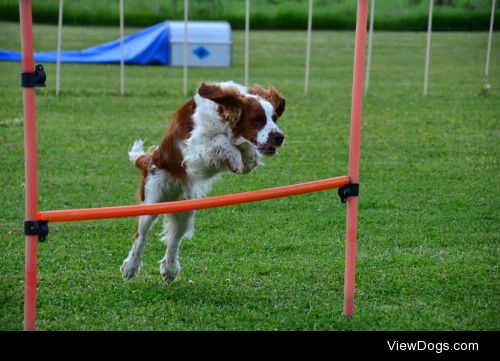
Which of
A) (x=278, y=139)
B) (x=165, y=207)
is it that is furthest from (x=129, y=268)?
(x=278, y=139)

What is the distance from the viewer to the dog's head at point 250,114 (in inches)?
215

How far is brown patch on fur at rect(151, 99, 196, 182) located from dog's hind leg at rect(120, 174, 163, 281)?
0.13m

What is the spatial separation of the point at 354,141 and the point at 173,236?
185 cm

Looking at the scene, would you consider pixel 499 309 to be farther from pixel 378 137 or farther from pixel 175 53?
pixel 175 53

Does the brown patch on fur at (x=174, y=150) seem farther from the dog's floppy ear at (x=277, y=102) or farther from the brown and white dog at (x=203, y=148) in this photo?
the dog's floppy ear at (x=277, y=102)

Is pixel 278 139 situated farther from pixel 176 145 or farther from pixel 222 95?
pixel 176 145

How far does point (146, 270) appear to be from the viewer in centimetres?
662

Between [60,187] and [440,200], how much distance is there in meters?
4.35

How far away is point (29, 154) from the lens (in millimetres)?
4730

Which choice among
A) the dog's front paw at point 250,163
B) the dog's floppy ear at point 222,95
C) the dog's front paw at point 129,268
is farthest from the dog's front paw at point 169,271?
the dog's floppy ear at point 222,95

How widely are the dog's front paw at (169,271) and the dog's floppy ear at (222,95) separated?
1384 millimetres

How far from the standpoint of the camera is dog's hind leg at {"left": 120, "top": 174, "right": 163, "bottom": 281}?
20.0 ft

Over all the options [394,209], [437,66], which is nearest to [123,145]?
[394,209]

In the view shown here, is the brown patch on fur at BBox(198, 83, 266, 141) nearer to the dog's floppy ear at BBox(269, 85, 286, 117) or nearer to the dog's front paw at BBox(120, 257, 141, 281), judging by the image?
the dog's floppy ear at BBox(269, 85, 286, 117)
